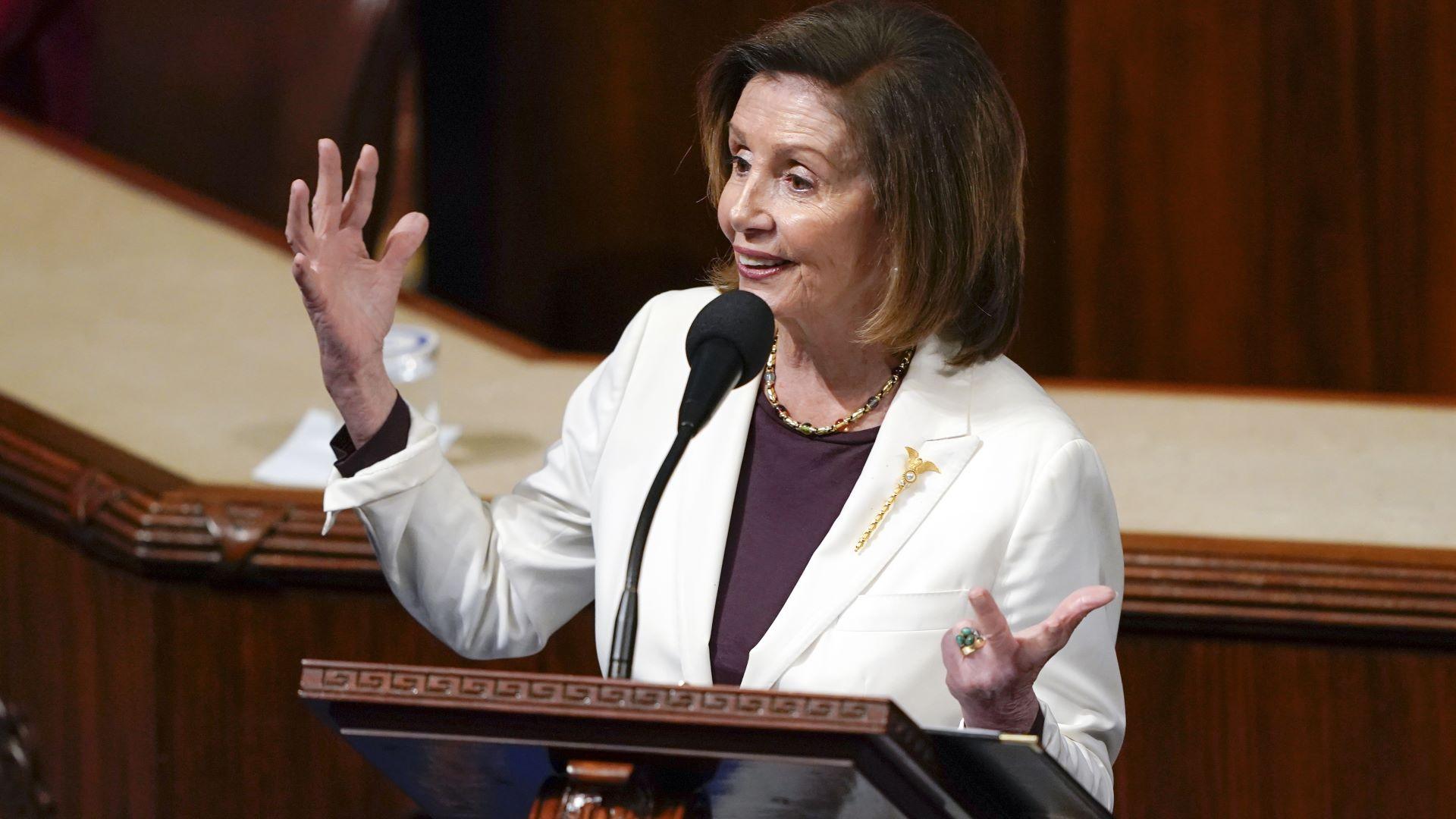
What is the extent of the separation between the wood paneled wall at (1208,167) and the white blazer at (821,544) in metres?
1.82

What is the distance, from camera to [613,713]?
43.8 inches

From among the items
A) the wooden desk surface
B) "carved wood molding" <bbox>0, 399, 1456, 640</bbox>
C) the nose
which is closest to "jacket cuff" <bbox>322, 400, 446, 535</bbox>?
the nose

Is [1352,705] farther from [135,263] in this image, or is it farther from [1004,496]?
[135,263]

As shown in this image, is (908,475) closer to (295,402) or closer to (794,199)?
(794,199)

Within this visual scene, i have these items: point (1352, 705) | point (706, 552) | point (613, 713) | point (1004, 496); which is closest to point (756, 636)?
point (706, 552)

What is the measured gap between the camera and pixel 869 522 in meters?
1.57

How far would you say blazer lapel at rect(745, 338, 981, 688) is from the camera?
1531 mm

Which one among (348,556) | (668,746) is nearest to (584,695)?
(668,746)

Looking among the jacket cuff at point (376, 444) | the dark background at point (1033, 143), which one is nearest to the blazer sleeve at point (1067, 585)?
the jacket cuff at point (376, 444)

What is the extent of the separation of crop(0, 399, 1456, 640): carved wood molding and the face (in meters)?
0.67

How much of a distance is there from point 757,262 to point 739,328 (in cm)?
32

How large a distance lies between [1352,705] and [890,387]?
72 cm

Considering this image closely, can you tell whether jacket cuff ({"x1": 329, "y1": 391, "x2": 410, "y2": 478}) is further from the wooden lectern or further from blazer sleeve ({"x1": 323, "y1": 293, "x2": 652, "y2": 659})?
the wooden lectern

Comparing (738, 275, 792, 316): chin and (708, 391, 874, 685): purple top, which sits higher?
(738, 275, 792, 316): chin
